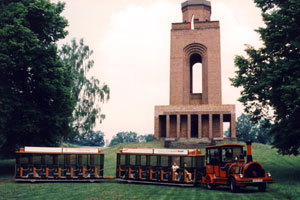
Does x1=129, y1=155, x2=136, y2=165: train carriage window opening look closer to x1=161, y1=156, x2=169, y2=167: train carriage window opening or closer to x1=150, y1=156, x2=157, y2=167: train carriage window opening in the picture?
x1=150, y1=156, x2=157, y2=167: train carriage window opening

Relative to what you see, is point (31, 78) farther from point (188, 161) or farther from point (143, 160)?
point (188, 161)

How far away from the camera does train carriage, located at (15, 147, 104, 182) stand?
22.8 meters

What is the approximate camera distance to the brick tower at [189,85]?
57000 mm

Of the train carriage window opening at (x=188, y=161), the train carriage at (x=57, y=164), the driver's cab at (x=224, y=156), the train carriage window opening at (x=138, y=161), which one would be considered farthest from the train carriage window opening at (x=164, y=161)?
the train carriage at (x=57, y=164)

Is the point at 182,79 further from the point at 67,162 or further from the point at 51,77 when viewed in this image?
the point at 67,162

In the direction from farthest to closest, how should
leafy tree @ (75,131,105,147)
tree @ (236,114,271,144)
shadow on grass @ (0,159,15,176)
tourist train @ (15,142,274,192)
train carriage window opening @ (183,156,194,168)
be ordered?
leafy tree @ (75,131,105,147) → tree @ (236,114,271,144) → shadow on grass @ (0,159,15,176) → train carriage window opening @ (183,156,194,168) → tourist train @ (15,142,274,192)

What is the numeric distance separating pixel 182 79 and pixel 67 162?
39.6 metres

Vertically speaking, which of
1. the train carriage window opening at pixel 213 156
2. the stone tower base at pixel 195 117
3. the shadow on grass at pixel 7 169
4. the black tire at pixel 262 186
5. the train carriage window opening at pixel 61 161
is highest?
the stone tower base at pixel 195 117

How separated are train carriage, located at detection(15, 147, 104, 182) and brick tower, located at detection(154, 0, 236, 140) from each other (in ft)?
113

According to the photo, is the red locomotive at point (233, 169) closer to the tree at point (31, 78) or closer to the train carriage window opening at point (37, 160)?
the train carriage window opening at point (37, 160)

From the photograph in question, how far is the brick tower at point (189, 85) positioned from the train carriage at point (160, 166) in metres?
33.9

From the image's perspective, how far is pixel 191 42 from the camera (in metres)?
61.5

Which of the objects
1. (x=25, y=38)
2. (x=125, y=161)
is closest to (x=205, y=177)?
(x=125, y=161)

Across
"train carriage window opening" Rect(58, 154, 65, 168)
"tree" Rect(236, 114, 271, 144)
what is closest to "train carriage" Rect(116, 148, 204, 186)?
"train carriage window opening" Rect(58, 154, 65, 168)
